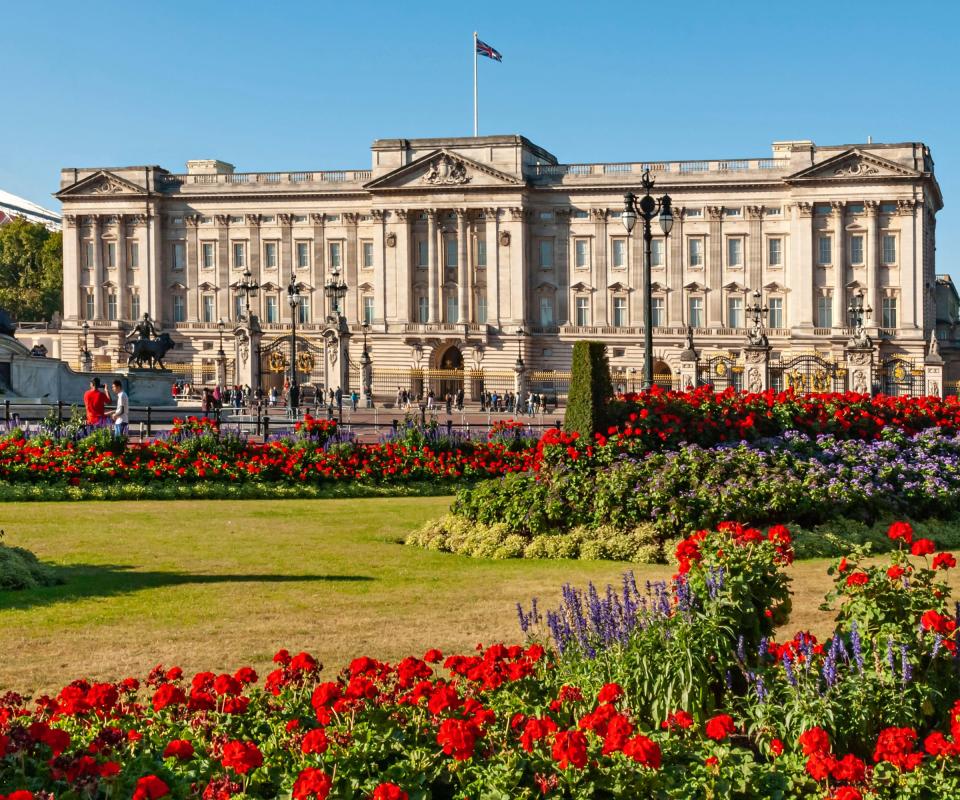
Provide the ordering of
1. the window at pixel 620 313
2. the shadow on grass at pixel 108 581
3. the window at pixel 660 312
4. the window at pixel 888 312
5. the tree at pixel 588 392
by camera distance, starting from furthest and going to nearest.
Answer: the window at pixel 620 313
the window at pixel 660 312
the window at pixel 888 312
the tree at pixel 588 392
the shadow on grass at pixel 108 581

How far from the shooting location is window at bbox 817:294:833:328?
2923 inches

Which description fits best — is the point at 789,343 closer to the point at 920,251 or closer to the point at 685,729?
the point at 920,251

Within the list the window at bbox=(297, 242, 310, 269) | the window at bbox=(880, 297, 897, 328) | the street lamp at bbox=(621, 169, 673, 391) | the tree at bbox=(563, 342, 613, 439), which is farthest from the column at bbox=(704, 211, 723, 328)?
the tree at bbox=(563, 342, 613, 439)

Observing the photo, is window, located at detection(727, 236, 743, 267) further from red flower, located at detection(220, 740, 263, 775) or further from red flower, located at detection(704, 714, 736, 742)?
red flower, located at detection(220, 740, 263, 775)

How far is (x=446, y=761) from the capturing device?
6367mm

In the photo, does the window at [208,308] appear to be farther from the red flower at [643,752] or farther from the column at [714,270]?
the red flower at [643,752]

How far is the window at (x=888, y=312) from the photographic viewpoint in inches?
2886

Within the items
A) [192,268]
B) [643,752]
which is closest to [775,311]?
[192,268]

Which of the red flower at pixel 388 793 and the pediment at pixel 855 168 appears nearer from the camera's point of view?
the red flower at pixel 388 793

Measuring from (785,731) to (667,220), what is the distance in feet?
64.6

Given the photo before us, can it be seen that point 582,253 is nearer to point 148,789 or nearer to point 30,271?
point 30,271

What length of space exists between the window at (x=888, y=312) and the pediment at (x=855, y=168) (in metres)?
7.13

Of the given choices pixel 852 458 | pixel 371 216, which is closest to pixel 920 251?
pixel 371 216

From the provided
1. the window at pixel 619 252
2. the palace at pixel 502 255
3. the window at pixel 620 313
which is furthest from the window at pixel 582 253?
the window at pixel 620 313
